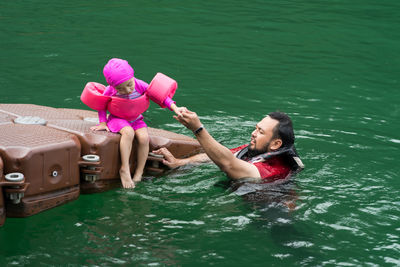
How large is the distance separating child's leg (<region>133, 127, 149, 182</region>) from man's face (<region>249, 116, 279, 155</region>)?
1.11 metres

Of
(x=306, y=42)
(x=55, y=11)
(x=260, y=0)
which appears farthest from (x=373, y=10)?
(x=55, y=11)

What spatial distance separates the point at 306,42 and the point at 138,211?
8.50 m

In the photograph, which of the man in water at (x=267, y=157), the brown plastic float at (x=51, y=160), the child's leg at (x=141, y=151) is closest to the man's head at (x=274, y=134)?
the man in water at (x=267, y=157)

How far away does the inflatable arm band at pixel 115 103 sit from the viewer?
5.65 m

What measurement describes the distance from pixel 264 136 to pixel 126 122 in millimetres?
1391

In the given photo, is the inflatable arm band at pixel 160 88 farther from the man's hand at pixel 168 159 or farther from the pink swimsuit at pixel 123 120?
the man's hand at pixel 168 159

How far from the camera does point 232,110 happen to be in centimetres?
885

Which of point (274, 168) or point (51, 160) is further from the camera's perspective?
point (274, 168)

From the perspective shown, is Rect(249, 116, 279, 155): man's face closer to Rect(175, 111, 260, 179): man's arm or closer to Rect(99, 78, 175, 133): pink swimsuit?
Rect(175, 111, 260, 179): man's arm

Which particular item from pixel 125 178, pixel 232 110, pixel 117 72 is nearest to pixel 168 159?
pixel 125 178

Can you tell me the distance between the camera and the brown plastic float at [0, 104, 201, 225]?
4.86 metres

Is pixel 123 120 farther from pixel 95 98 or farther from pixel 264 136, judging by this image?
pixel 264 136

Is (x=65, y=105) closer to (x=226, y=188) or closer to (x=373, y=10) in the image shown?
(x=226, y=188)

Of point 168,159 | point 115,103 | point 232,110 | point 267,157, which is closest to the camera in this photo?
point 115,103
